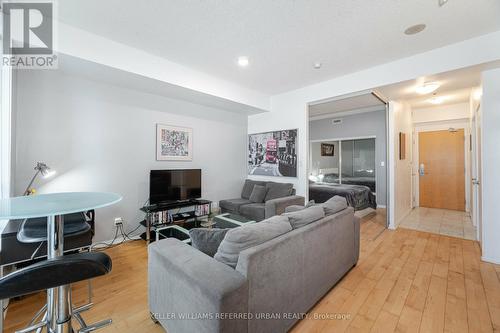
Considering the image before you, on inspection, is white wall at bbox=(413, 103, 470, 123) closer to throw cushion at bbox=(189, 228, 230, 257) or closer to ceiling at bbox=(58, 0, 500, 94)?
ceiling at bbox=(58, 0, 500, 94)

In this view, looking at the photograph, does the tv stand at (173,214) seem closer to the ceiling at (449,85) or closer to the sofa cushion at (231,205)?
the sofa cushion at (231,205)

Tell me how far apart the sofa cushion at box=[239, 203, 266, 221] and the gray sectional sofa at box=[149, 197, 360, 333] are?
5.94ft

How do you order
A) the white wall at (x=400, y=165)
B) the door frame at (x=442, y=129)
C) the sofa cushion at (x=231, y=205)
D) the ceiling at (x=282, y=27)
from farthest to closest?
the door frame at (x=442, y=129)
the sofa cushion at (x=231, y=205)
the white wall at (x=400, y=165)
the ceiling at (x=282, y=27)

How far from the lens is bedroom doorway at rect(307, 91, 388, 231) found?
5086 millimetres

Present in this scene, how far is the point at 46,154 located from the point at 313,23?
3.52m

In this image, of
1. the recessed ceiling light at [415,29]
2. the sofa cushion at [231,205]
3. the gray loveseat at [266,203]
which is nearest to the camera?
the recessed ceiling light at [415,29]

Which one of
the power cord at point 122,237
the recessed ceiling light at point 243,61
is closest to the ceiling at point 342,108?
the recessed ceiling light at point 243,61

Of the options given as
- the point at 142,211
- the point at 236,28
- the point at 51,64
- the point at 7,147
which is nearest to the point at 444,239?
the point at 236,28

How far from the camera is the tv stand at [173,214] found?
3.28 m

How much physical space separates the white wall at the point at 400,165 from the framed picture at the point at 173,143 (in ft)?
12.1

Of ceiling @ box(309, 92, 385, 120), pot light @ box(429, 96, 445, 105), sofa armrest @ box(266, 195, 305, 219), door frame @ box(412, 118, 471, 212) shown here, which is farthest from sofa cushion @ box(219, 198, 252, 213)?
door frame @ box(412, 118, 471, 212)

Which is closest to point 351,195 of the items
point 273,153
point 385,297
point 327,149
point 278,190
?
point 278,190

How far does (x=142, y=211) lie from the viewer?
3.53 meters

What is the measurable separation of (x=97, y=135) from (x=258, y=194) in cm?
281
